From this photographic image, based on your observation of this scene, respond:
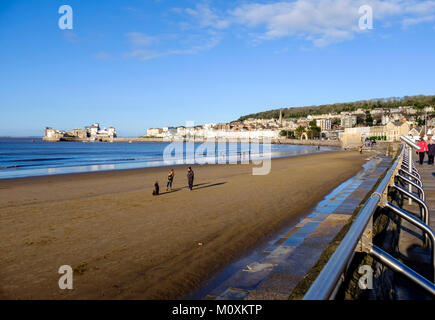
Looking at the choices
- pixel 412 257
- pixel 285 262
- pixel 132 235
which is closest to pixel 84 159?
pixel 132 235

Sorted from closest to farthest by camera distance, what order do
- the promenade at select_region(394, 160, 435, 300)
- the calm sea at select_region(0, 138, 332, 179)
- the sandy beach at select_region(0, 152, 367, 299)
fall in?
1. the promenade at select_region(394, 160, 435, 300)
2. the sandy beach at select_region(0, 152, 367, 299)
3. the calm sea at select_region(0, 138, 332, 179)

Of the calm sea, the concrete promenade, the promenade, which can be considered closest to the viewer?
the promenade

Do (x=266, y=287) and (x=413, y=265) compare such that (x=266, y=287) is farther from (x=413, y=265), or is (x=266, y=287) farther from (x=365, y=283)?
(x=365, y=283)

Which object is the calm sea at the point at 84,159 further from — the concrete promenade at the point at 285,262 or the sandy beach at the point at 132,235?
the concrete promenade at the point at 285,262

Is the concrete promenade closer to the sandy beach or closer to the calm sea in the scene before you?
the sandy beach

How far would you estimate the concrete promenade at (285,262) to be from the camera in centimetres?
611

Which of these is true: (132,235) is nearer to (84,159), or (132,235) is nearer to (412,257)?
(412,257)

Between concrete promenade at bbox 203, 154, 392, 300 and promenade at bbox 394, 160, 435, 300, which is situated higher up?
promenade at bbox 394, 160, 435, 300

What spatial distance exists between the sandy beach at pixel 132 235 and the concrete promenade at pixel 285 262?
0.63 meters

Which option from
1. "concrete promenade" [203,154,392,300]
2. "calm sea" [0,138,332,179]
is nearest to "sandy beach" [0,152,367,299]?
"concrete promenade" [203,154,392,300]

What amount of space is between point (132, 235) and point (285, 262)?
5.01 m

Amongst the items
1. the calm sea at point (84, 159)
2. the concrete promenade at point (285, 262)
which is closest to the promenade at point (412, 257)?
the concrete promenade at point (285, 262)

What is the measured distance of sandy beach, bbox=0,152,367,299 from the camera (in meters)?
6.64

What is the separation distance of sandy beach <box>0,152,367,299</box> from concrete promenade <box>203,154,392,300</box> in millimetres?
627
